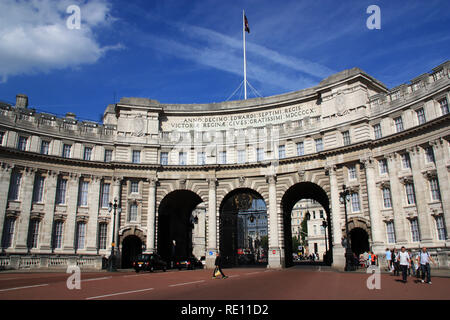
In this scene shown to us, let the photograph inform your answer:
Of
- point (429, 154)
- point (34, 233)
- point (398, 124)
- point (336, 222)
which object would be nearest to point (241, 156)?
point (336, 222)

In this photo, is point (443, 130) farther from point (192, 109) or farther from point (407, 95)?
point (192, 109)

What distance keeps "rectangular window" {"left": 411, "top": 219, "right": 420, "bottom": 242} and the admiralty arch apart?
0.30ft

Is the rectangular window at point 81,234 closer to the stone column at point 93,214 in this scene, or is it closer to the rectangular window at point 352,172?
the stone column at point 93,214

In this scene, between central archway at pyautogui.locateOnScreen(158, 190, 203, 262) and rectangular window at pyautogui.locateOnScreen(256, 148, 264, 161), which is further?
central archway at pyautogui.locateOnScreen(158, 190, 203, 262)

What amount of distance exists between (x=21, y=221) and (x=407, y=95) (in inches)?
1575

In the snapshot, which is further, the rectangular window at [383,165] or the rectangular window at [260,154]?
the rectangular window at [260,154]

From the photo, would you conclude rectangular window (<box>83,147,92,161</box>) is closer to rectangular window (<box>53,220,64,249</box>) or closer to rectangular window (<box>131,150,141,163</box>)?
rectangular window (<box>131,150,141,163</box>)

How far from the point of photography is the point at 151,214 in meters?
44.4

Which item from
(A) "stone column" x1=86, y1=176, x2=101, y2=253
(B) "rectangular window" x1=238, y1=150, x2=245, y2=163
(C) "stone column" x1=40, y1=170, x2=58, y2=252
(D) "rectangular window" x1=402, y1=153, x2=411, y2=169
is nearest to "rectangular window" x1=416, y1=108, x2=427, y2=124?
(D) "rectangular window" x1=402, y1=153, x2=411, y2=169

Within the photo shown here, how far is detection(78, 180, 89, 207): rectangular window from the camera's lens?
141 ft

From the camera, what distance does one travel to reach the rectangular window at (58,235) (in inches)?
1602

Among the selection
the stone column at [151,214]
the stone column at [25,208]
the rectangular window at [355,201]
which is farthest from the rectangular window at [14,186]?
the rectangular window at [355,201]

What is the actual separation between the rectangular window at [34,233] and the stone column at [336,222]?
101 feet
